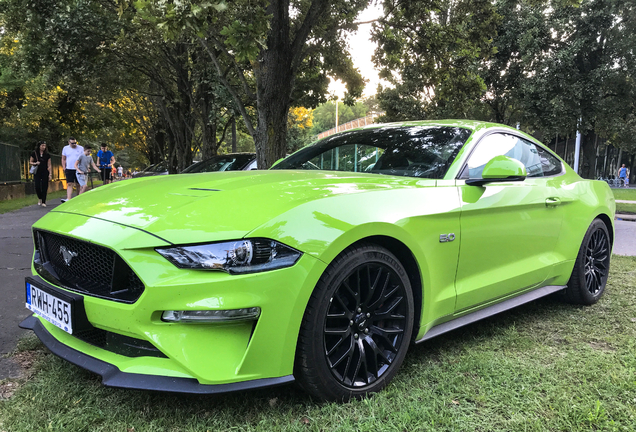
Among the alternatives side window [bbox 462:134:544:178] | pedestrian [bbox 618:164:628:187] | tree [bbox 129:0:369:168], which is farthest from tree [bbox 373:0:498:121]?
pedestrian [bbox 618:164:628:187]

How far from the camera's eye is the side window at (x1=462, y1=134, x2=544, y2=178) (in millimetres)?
2890

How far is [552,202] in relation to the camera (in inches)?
129

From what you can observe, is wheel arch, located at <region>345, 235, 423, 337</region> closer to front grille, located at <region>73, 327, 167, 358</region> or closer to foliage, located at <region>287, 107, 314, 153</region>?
front grille, located at <region>73, 327, 167, 358</region>

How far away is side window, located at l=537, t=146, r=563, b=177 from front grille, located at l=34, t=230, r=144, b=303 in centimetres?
308

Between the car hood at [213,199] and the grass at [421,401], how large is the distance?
853mm

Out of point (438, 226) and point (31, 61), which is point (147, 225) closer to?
point (438, 226)

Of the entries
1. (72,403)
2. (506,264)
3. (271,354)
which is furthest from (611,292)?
(72,403)

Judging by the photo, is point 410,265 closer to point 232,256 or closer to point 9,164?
point 232,256

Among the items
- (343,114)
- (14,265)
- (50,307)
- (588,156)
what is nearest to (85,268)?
(50,307)

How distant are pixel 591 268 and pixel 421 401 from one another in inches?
99.5

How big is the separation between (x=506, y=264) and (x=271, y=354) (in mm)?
1774

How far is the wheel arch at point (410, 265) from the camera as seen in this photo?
228 cm

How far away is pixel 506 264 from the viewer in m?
2.90

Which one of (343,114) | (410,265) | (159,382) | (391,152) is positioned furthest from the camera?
(343,114)
